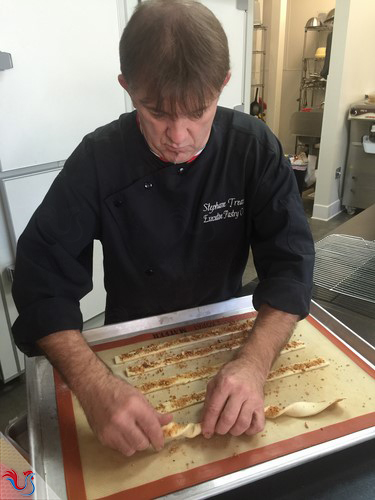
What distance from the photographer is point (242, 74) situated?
8.56 ft

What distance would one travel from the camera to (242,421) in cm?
68

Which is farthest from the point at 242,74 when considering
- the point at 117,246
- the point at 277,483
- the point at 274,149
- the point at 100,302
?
the point at 277,483

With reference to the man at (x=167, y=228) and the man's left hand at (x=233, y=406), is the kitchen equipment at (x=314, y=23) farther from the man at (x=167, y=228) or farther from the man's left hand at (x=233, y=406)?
the man's left hand at (x=233, y=406)

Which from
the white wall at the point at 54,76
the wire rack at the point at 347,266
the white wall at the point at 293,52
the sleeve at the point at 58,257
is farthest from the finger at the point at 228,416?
the white wall at the point at 293,52

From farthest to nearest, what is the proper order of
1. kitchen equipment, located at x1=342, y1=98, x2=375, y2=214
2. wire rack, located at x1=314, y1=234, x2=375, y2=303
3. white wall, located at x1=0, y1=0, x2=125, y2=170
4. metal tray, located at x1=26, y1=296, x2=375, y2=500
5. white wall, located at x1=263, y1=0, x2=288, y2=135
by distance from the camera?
white wall, located at x1=263, y1=0, x2=288, y2=135 → kitchen equipment, located at x1=342, y1=98, x2=375, y2=214 → white wall, located at x1=0, y1=0, x2=125, y2=170 → wire rack, located at x1=314, y1=234, x2=375, y2=303 → metal tray, located at x1=26, y1=296, x2=375, y2=500

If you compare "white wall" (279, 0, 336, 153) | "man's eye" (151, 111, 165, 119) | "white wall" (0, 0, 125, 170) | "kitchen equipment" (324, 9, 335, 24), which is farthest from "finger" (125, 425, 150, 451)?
"white wall" (279, 0, 336, 153)

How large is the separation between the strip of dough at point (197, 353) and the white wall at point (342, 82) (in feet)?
10.3

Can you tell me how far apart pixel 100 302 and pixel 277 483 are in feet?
5.54

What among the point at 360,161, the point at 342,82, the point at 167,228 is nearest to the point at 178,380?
the point at 167,228

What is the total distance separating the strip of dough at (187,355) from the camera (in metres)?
0.85

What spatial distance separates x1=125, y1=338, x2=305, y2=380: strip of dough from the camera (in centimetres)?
85

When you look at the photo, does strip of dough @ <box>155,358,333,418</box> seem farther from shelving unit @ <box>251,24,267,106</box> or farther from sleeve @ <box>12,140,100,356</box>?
shelving unit @ <box>251,24,267,106</box>

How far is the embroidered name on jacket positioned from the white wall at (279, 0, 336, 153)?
16.4ft

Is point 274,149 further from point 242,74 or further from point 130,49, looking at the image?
point 242,74
